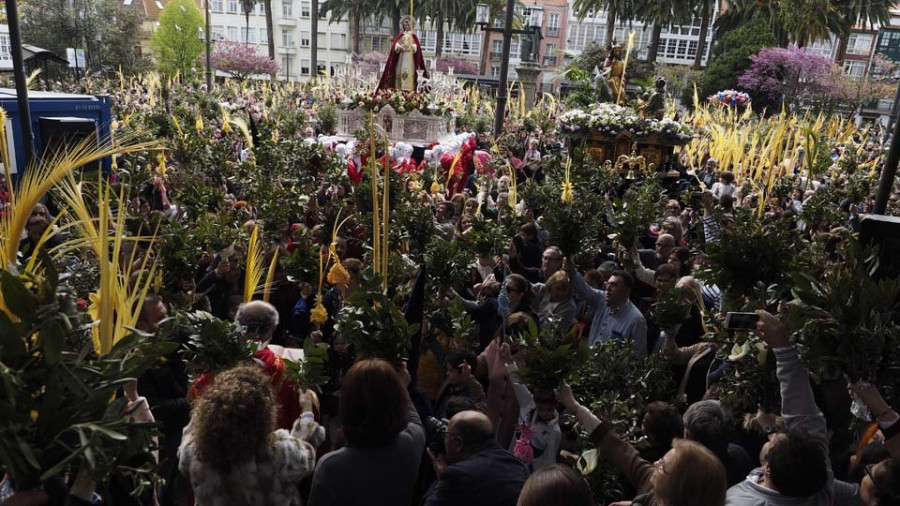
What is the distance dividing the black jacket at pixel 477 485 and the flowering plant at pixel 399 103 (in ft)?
48.4

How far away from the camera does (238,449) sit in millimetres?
2566

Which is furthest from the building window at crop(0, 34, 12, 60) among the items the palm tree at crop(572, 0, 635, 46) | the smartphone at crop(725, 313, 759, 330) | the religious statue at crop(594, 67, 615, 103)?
the smartphone at crop(725, 313, 759, 330)

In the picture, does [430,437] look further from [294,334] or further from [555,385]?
[294,334]

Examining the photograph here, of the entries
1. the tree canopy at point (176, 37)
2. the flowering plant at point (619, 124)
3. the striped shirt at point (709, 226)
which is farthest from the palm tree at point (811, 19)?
the tree canopy at point (176, 37)

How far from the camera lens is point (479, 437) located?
9.87 feet

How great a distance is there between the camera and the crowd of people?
263 centimetres

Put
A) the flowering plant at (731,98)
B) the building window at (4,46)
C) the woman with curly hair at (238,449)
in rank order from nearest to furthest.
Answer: the woman with curly hair at (238,449)
the flowering plant at (731,98)
the building window at (4,46)

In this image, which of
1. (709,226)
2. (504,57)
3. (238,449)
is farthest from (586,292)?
(504,57)

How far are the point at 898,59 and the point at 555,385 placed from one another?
230ft

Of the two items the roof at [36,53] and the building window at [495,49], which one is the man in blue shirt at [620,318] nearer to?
the roof at [36,53]

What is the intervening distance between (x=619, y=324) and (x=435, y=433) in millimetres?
1811

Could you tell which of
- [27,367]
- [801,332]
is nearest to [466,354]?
[801,332]

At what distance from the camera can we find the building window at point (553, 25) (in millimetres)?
69125

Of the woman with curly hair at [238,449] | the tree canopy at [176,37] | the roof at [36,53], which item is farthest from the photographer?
the tree canopy at [176,37]
